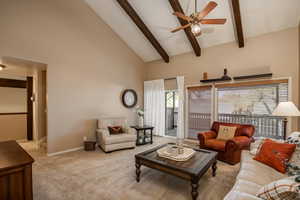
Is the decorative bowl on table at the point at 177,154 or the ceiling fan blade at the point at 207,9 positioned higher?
the ceiling fan blade at the point at 207,9

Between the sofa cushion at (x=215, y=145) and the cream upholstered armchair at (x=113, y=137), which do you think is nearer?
the sofa cushion at (x=215, y=145)

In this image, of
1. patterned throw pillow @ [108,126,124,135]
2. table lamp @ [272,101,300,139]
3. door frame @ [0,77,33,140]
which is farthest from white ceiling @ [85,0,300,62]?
door frame @ [0,77,33,140]

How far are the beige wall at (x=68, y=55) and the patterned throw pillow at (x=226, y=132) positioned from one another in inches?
133

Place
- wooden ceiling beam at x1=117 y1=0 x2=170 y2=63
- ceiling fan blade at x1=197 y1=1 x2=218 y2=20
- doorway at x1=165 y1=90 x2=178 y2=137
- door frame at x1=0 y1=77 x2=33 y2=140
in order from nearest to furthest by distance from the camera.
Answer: ceiling fan blade at x1=197 y1=1 x2=218 y2=20 < wooden ceiling beam at x1=117 y1=0 x2=170 y2=63 < door frame at x1=0 y1=77 x2=33 y2=140 < doorway at x1=165 y1=90 x2=178 y2=137

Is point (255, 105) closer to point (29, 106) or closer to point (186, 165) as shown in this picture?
point (186, 165)

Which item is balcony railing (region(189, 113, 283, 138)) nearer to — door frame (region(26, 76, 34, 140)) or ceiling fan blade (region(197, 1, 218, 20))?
ceiling fan blade (region(197, 1, 218, 20))

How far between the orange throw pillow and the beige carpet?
68cm

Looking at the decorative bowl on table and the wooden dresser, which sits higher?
the wooden dresser

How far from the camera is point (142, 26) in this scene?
4.50m

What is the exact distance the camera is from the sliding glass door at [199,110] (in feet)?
15.7

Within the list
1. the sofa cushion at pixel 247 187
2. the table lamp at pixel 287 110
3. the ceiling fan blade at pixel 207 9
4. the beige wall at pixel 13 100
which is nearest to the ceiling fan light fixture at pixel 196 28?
the ceiling fan blade at pixel 207 9

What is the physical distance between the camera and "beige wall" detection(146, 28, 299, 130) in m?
3.51

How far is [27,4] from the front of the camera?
127 inches

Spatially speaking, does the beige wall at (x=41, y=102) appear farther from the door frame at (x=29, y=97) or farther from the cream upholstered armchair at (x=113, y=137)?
the cream upholstered armchair at (x=113, y=137)
